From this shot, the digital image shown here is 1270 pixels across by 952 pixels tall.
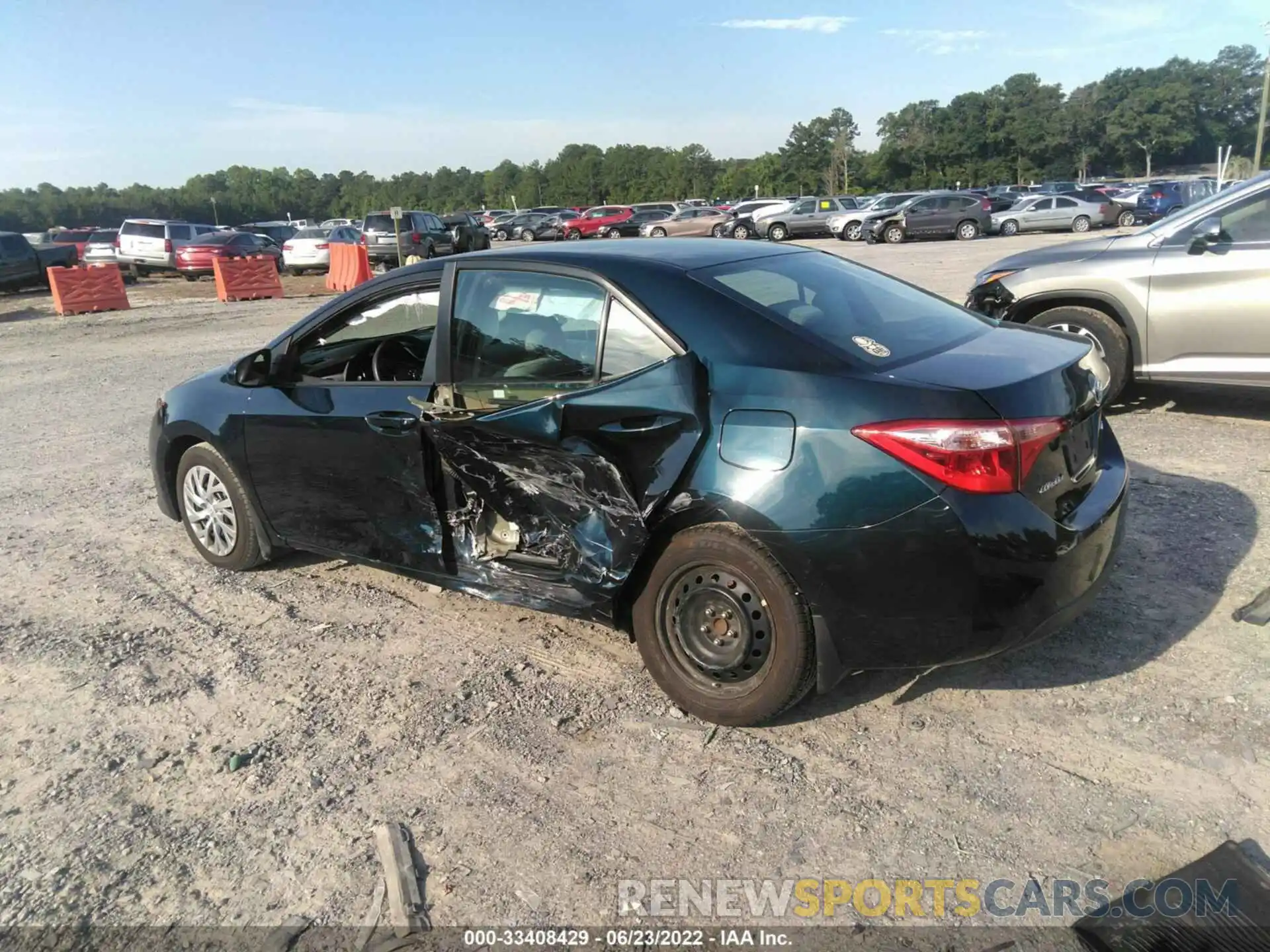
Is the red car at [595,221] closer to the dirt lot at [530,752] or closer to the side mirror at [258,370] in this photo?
the side mirror at [258,370]

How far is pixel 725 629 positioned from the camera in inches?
126

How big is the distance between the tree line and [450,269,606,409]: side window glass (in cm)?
8489

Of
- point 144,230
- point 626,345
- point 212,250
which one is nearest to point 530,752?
point 626,345

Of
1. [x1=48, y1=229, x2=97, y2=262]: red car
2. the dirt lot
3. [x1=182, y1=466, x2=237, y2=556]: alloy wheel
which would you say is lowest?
the dirt lot

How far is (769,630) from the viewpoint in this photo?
3.10m

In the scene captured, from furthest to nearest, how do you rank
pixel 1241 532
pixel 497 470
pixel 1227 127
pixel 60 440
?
pixel 1227 127
pixel 60 440
pixel 1241 532
pixel 497 470

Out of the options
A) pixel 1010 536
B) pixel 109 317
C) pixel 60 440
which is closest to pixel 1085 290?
pixel 1010 536

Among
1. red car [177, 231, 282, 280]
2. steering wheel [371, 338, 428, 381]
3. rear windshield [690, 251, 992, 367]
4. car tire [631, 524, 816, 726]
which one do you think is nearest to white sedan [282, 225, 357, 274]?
red car [177, 231, 282, 280]

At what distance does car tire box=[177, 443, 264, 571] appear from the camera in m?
4.70

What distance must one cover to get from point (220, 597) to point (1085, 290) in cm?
598

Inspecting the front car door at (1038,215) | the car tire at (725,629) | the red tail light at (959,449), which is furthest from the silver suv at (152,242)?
the red tail light at (959,449)

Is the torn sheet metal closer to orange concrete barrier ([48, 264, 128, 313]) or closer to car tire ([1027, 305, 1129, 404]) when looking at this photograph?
car tire ([1027, 305, 1129, 404])

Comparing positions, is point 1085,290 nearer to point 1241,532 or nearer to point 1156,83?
point 1241,532

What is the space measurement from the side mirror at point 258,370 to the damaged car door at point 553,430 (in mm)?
1150
